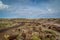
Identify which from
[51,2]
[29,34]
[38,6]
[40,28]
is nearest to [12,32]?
[29,34]

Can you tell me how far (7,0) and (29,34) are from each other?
91cm

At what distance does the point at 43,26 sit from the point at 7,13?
0.86 metres

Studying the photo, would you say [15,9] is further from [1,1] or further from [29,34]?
[29,34]

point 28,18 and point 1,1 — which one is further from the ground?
point 1,1

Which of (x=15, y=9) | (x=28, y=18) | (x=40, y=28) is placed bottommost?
(x=40, y=28)

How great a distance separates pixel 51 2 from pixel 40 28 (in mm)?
636

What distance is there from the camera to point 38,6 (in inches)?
122

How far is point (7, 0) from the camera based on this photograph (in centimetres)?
310

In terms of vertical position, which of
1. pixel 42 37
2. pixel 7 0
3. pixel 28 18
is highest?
pixel 7 0

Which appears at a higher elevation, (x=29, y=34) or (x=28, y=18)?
(x=28, y=18)

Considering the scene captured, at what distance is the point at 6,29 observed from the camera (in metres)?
3.05

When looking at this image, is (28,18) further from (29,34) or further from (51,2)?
(51,2)

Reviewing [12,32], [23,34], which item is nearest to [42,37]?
[23,34]

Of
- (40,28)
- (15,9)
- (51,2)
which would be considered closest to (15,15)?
(15,9)
